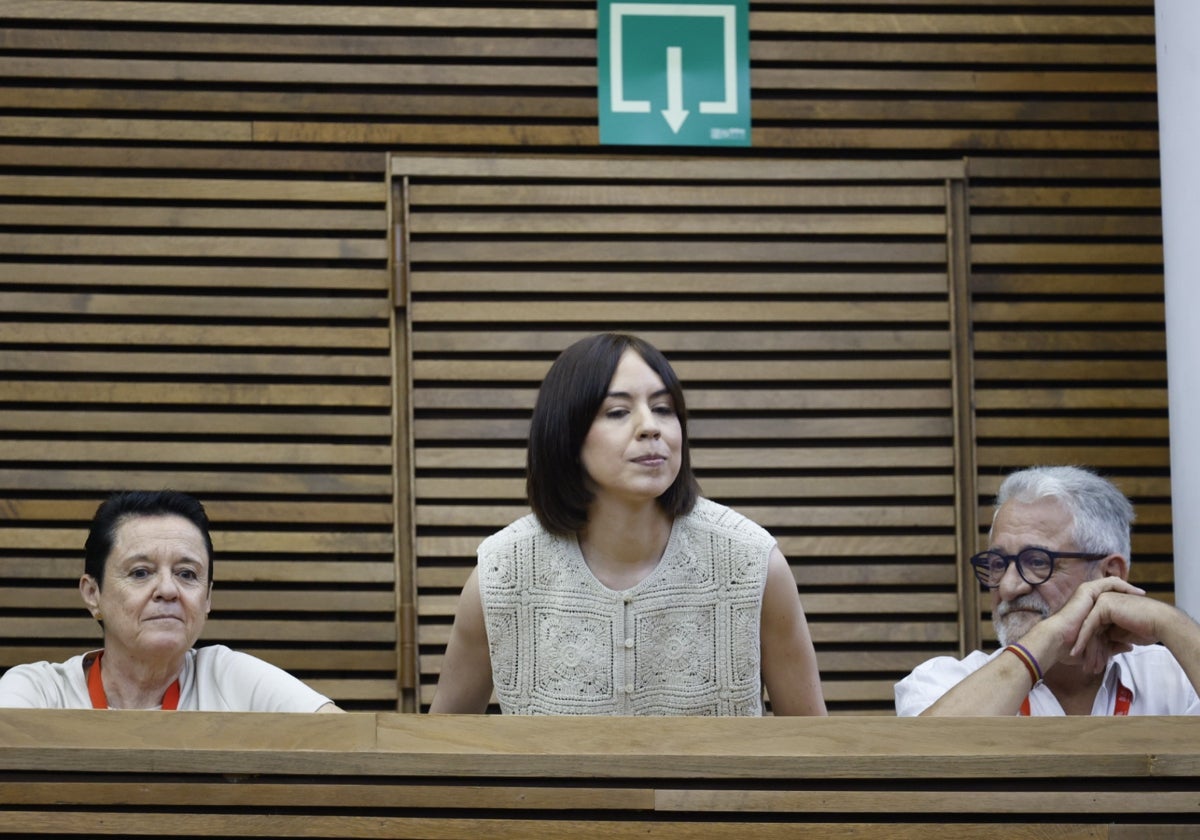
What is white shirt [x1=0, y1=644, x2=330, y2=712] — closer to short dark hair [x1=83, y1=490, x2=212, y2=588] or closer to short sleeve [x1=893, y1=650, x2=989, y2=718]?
short dark hair [x1=83, y1=490, x2=212, y2=588]

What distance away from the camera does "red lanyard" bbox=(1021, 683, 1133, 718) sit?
2689mm

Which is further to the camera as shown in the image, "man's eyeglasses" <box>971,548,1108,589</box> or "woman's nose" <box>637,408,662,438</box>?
"man's eyeglasses" <box>971,548,1108,589</box>

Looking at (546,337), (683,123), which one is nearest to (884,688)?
(546,337)

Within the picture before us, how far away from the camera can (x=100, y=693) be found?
110 inches

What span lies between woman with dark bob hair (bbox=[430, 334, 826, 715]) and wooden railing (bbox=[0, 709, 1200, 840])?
23.2 inches

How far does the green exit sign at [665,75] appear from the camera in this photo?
14.2 feet

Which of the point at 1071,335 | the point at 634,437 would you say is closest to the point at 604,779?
the point at 634,437

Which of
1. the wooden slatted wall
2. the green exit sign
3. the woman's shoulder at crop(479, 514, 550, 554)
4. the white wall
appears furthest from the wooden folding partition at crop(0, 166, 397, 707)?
the white wall

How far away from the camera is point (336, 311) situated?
14.1 feet

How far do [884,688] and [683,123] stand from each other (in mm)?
1843

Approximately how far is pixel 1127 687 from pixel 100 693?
2016 mm

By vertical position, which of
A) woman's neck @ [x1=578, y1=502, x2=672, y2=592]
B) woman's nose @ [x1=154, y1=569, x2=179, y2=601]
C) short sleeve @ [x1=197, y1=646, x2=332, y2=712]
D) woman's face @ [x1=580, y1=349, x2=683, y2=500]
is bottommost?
short sleeve @ [x1=197, y1=646, x2=332, y2=712]

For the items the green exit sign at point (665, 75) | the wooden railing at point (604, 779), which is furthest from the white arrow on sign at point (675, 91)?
the wooden railing at point (604, 779)

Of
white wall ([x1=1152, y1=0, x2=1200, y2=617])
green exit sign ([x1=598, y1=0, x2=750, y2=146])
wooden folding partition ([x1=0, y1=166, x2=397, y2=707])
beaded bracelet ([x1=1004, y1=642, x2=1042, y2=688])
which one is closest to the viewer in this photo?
beaded bracelet ([x1=1004, y1=642, x2=1042, y2=688])
